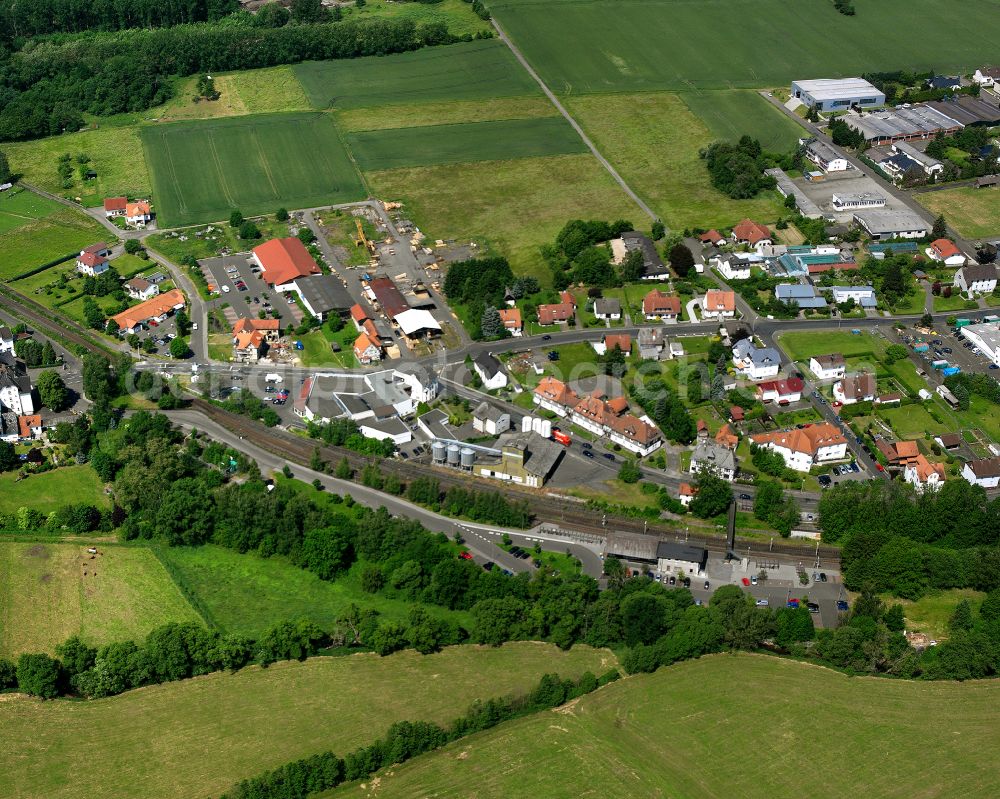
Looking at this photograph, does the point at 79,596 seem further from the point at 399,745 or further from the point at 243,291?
the point at 243,291

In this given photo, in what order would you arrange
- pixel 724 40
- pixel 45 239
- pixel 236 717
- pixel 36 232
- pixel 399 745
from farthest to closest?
pixel 724 40 → pixel 36 232 → pixel 45 239 → pixel 236 717 → pixel 399 745

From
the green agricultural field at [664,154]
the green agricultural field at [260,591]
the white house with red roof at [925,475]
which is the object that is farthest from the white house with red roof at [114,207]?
the white house with red roof at [925,475]

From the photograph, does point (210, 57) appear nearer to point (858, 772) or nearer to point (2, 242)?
point (2, 242)

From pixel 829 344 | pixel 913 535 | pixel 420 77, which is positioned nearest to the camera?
pixel 913 535

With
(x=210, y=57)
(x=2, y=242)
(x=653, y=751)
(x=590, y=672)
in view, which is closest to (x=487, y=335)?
(x=590, y=672)

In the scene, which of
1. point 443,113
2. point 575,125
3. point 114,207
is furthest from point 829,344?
point 114,207

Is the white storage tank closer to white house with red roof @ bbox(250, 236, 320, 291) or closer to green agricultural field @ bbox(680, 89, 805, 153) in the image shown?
white house with red roof @ bbox(250, 236, 320, 291)
